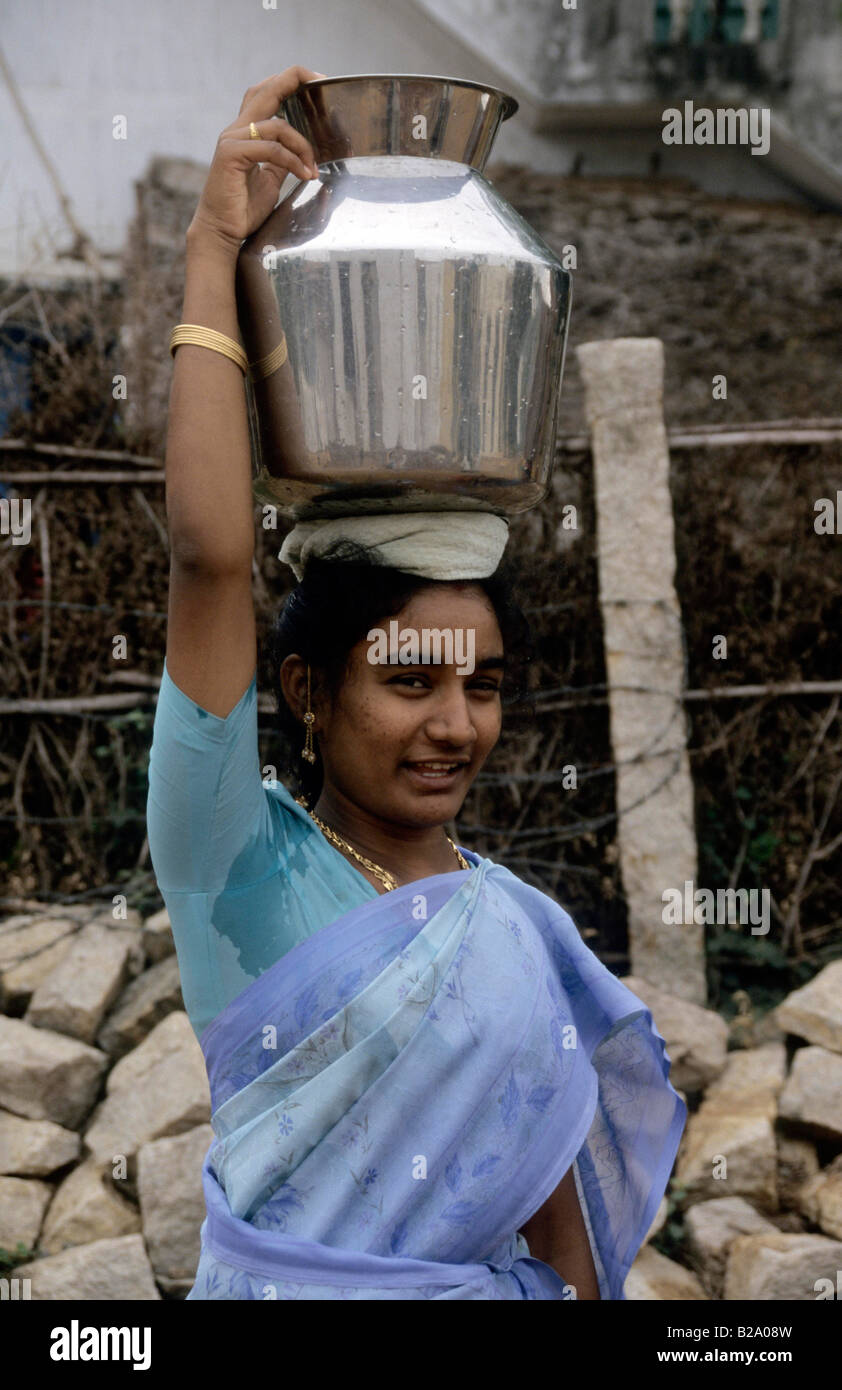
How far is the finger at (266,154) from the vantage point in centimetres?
155

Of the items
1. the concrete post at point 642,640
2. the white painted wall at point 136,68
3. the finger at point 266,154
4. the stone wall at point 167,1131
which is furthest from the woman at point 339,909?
the white painted wall at point 136,68

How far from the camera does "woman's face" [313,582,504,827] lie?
1.71 metres

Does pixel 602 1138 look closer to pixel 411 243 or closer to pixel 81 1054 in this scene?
pixel 411 243

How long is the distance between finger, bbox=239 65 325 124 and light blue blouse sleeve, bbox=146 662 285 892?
66 cm

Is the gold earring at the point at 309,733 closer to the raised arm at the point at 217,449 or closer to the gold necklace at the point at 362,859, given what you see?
the gold necklace at the point at 362,859

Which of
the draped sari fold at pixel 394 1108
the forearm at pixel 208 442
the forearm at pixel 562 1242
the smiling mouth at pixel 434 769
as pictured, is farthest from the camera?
the forearm at pixel 562 1242

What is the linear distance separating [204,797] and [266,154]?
743mm

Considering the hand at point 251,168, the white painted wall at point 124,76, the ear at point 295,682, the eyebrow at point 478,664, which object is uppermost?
the white painted wall at point 124,76

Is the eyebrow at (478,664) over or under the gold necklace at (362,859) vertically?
over

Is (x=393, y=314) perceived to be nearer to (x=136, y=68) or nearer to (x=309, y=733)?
(x=309, y=733)

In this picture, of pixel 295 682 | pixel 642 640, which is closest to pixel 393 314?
pixel 295 682

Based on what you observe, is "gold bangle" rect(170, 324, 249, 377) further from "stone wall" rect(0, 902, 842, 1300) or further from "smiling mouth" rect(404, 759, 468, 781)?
"stone wall" rect(0, 902, 842, 1300)

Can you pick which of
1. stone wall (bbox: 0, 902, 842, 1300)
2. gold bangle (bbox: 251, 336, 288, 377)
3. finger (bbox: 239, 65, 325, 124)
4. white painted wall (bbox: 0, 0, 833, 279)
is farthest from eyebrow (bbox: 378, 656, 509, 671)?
white painted wall (bbox: 0, 0, 833, 279)

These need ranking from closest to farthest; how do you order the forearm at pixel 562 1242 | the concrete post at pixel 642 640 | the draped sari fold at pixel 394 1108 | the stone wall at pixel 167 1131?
the draped sari fold at pixel 394 1108 → the forearm at pixel 562 1242 → the stone wall at pixel 167 1131 → the concrete post at pixel 642 640
